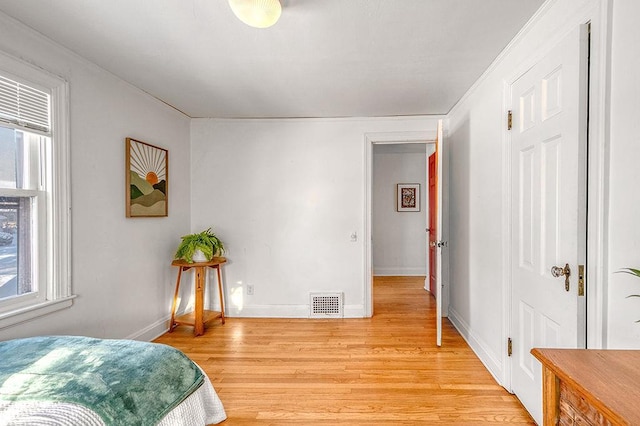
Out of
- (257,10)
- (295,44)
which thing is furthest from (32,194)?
(295,44)

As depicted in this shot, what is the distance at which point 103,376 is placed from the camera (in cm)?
140

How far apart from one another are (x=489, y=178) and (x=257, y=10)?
196cm

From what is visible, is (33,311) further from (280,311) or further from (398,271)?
(398,271)

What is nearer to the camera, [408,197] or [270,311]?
[270,311]

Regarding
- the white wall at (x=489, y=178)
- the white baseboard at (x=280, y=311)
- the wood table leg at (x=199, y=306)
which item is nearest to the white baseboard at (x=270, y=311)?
the white baseboard at (x=280, y=311)

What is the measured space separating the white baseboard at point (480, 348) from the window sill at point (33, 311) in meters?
3.01

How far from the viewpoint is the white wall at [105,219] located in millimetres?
2147

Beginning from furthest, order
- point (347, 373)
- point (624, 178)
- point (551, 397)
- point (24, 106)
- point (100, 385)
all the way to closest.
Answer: point (347, 373), point (24, 106), point (100, 385), point (624, 178), point (551, 397)

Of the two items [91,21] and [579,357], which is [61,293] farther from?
[579,357]

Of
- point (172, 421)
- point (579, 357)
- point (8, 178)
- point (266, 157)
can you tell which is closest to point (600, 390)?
point (579, 357)

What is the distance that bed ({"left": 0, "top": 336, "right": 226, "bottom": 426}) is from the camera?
1191 millimetres

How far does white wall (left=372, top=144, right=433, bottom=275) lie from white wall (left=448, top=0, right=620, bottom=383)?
99.2 inches

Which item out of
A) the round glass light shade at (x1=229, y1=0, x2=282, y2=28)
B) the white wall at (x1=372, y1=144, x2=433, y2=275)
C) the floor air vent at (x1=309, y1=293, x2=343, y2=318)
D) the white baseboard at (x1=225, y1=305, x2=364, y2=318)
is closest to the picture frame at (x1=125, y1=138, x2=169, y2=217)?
Result: the white baseboard at (x1=225, y1=305, x2=364, y2=318)

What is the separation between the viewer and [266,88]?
113 inches
